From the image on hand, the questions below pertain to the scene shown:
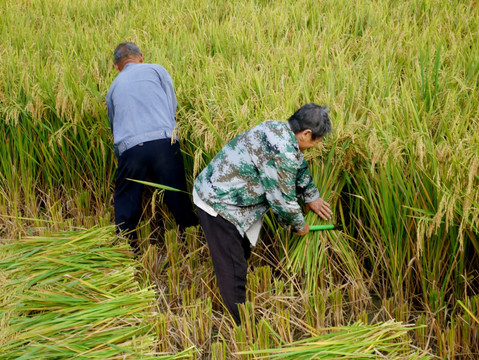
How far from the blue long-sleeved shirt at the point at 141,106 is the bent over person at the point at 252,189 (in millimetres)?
686

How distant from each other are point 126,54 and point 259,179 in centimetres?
150

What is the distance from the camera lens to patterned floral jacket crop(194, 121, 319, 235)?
6.84 ft

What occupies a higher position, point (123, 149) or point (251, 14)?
point (251, 14)

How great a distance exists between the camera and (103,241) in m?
2.63

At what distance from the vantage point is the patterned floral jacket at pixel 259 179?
2.08 metres

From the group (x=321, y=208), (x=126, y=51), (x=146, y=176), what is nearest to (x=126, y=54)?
(x=126, y=51)

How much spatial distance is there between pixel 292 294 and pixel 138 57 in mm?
1915

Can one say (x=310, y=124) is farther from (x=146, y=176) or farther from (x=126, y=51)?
(x=126, y=51)

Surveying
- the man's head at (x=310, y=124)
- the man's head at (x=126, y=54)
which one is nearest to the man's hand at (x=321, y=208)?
the man's head at (x=310, y=124)

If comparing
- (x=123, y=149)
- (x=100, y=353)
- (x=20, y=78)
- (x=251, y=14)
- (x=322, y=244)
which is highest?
(x=251, y=14)

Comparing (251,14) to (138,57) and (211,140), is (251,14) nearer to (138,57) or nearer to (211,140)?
(138,57)

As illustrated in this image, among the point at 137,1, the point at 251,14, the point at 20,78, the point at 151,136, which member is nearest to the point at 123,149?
the point at 151,136

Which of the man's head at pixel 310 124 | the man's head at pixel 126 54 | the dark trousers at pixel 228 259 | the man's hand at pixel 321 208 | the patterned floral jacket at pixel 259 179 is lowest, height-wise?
the dark trousers at pixel 228 259

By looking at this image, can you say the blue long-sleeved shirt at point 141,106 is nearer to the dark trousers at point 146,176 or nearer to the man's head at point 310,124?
the dark trousers at point 146,176
